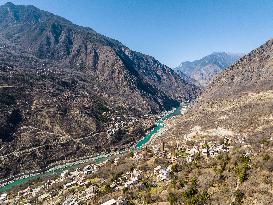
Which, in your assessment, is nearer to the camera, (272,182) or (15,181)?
(272,182)

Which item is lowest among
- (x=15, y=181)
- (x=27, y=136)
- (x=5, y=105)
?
(x=15, y=181)

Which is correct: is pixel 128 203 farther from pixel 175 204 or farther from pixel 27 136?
pixel 27 136

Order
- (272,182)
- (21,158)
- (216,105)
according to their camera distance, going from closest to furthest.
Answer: (272,182), (21,158), (216,105)

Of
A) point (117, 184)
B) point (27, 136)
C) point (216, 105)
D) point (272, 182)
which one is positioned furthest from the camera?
point (216, 105)

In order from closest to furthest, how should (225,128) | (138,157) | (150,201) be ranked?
(150,201) → (138,157) → (225,128)

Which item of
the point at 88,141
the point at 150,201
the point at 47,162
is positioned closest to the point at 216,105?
the point at 88,141

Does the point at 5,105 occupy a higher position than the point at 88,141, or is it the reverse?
the point at 5,105

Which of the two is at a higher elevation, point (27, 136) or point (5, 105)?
point (5, 105)

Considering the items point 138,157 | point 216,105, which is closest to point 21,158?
point 138,157

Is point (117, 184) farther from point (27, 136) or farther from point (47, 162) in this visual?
point (27, 136)
